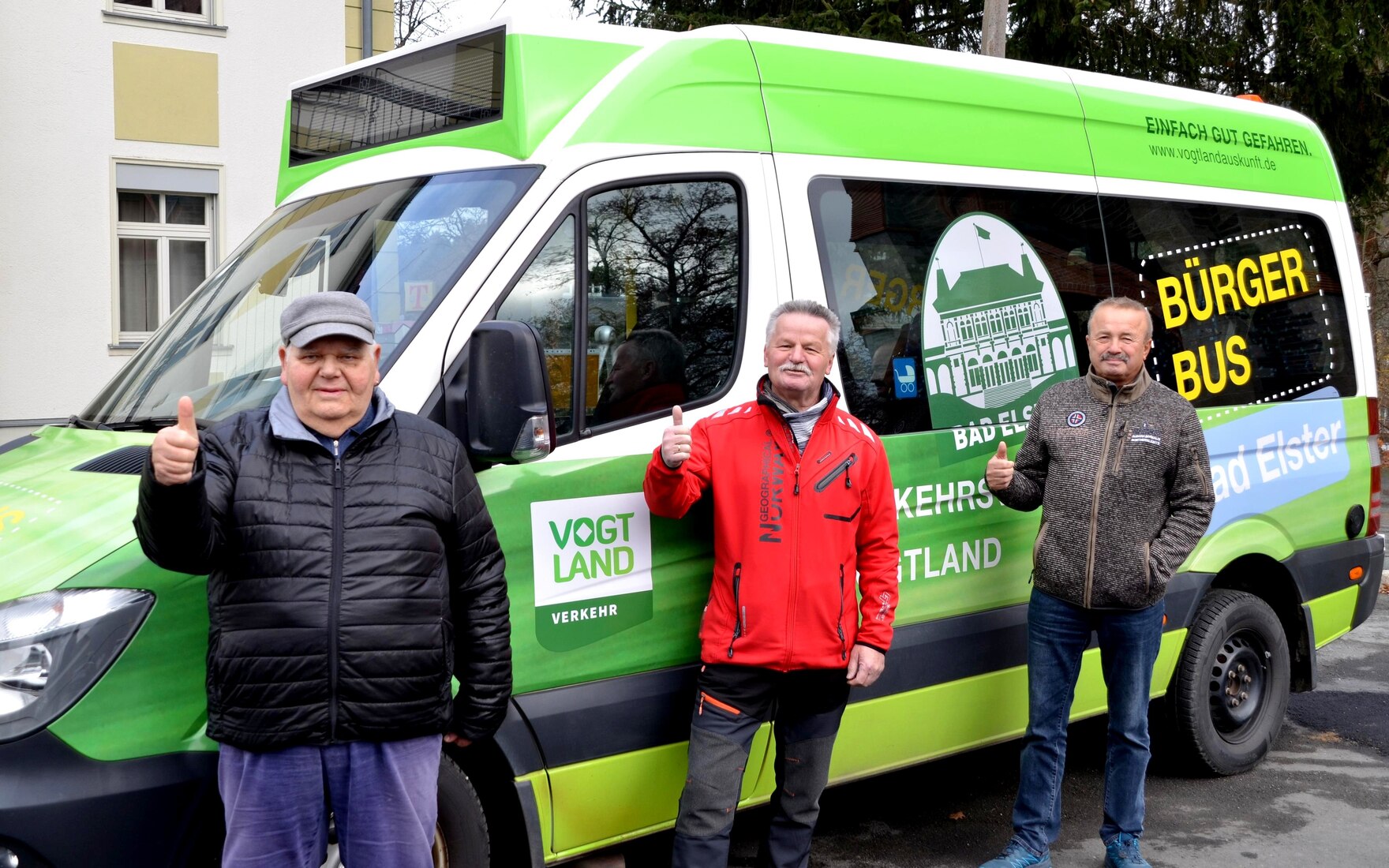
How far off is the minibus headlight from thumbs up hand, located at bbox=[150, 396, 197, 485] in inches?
19.2

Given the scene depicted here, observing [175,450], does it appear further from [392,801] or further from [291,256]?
[291,256]

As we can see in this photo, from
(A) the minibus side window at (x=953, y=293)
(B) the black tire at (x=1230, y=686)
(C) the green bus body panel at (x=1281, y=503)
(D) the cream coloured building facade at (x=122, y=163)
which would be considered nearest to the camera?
(A) the minibus side window at (x=953, y=293)

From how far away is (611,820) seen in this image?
3646 millimetres

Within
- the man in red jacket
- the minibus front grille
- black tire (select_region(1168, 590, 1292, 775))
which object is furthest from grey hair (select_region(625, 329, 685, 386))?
black tire (select_region(1168, 590, 1292, 775))

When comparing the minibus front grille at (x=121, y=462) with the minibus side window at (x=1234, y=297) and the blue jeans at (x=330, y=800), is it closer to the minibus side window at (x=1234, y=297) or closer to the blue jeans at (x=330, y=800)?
the blue jeans at (x=330, y=800)

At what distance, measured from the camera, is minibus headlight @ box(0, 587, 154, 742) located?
268 cm

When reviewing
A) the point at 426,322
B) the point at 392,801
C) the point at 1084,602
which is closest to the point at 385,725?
the point at 392,801

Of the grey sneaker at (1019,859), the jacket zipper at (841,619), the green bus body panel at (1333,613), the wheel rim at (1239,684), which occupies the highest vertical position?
the jacket zipper at (841,619)

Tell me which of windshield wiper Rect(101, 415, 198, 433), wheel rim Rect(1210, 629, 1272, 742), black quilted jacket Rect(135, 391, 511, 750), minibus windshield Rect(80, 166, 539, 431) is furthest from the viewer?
wheel rim Rect(1210, 629, 1272, 742)

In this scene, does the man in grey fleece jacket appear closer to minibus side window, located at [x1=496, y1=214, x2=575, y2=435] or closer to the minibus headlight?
minibus side window, located at [x1=496, y1=214, x2=575, y2=435]

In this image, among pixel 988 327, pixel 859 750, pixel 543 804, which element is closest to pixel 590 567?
pixel 543 804

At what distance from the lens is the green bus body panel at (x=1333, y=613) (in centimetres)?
571

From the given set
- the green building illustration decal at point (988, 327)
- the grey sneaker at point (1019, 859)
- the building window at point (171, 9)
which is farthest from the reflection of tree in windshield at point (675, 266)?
the building window at point (171, 9)

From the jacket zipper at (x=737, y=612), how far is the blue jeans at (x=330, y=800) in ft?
3.14
